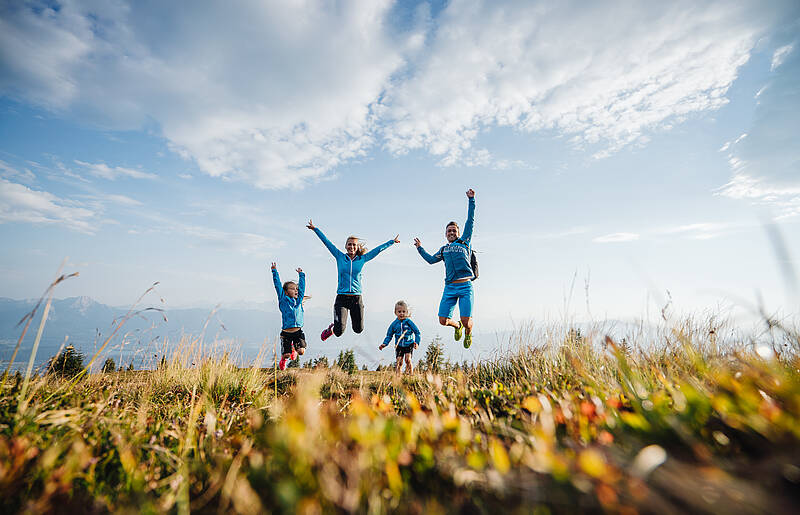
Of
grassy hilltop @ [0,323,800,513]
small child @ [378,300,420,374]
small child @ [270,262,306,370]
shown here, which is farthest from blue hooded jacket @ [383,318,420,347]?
grassy hilltop @ [0,323,800,513]

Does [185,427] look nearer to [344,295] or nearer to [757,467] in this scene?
[757,467]

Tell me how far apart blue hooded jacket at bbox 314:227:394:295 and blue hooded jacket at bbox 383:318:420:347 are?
1.24m

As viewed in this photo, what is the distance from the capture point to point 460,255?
770 centimetres

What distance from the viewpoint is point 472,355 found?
242 inches

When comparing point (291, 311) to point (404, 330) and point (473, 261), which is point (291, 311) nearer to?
point (404, 330)

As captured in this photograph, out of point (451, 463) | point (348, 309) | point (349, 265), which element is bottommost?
point (451, 463)

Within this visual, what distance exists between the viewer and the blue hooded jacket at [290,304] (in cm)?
878

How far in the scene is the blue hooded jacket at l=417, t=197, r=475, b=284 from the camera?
25.2 ft

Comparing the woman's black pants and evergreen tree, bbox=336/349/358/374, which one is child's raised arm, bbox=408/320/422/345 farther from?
evergreen tree, bbox=336/349/358/374

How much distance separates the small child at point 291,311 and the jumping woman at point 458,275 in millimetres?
3690

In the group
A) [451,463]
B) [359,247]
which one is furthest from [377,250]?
[451,463]

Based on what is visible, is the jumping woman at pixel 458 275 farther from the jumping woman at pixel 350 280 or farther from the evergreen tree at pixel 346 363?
the evergreen tree at pixel 346 363

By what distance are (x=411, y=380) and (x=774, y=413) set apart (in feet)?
15.8

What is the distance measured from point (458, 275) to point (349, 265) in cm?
264
